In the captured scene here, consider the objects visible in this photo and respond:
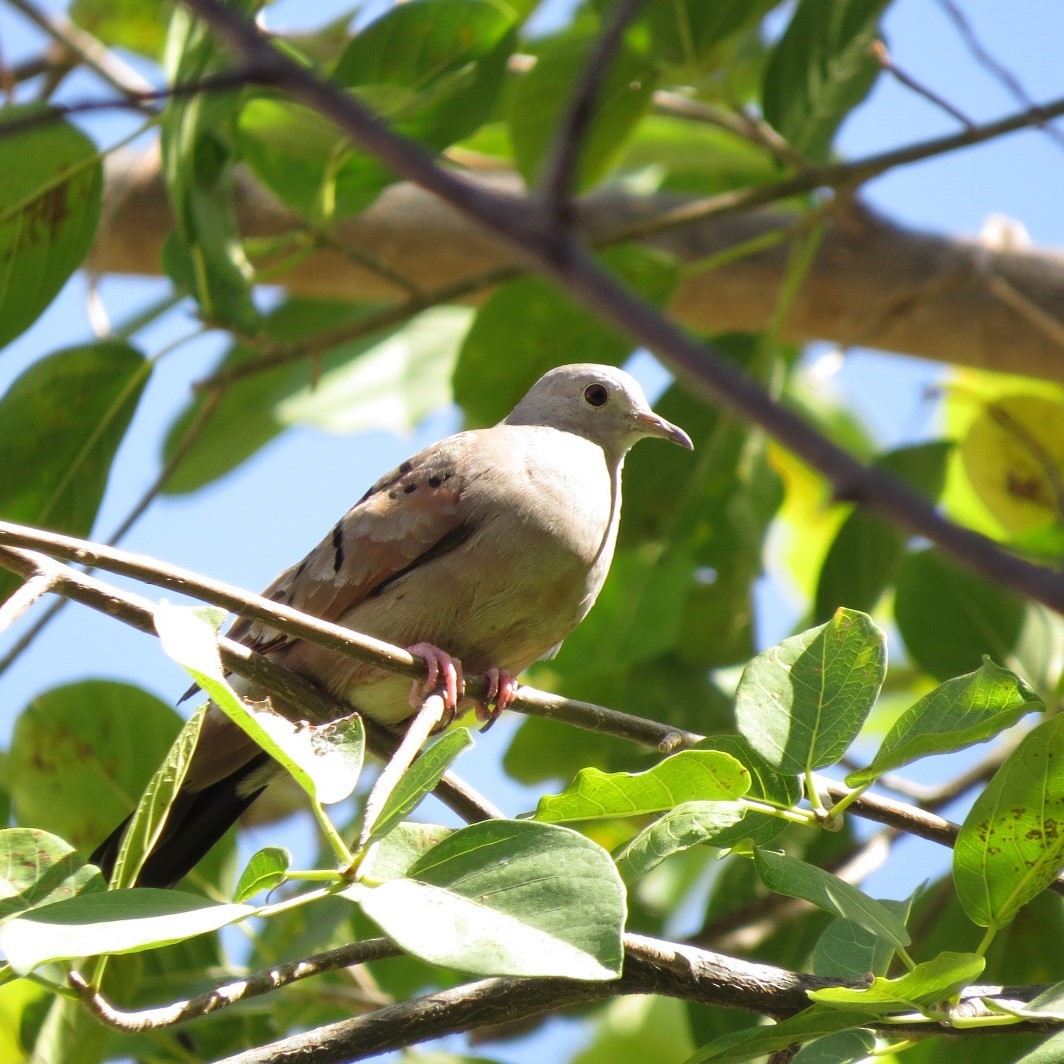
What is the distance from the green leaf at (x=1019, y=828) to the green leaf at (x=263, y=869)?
3.61 ft

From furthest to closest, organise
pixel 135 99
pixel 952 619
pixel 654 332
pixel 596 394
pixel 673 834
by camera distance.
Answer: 1. pixel 596 394
2. pixel 952 619
3. pixel 673 834
4. pixel 135 99
5. pixel 654 332

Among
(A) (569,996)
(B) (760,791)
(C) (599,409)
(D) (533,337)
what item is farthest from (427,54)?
(A) (569,996)

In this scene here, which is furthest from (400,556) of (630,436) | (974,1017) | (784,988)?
(974,1017)

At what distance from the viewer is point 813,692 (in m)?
2.47

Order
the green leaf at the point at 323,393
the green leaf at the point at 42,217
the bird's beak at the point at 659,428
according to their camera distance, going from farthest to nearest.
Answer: the green leaf at the point at 323,393, the bird's beak at the point at 659,428, the green leaf at the point at 42,217

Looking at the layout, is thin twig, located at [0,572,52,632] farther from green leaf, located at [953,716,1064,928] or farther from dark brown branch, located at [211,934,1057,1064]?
green leaf, located at [953,716,1064,928]

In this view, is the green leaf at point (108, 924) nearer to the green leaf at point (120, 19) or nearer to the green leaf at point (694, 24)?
the green leaf at point (694, 24)

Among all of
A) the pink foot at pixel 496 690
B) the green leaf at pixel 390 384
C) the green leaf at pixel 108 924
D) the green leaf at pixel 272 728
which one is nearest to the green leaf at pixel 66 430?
the pink foot at pixel 496 690

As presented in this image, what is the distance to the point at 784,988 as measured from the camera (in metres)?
2.38

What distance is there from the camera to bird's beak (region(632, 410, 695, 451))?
448cm

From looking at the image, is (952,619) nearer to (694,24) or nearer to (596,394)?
(596,394)

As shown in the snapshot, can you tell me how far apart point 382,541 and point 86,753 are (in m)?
0.95

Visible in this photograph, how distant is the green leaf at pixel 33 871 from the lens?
2168 mm

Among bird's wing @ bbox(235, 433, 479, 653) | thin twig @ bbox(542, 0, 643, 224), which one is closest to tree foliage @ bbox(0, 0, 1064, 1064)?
thin twig @ bbox(542, 0, 643, 224)
